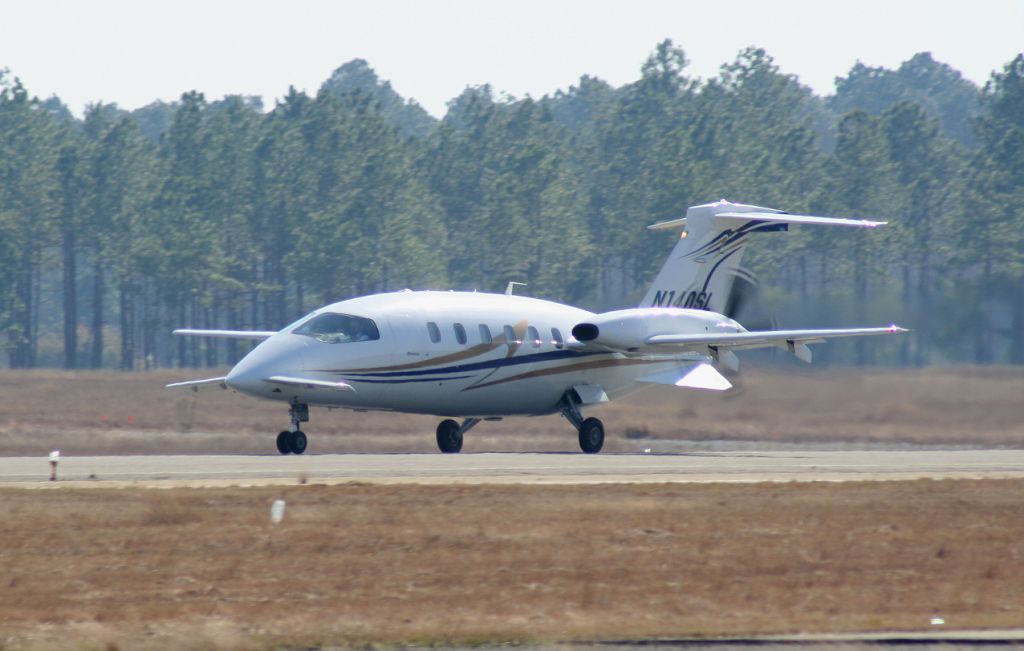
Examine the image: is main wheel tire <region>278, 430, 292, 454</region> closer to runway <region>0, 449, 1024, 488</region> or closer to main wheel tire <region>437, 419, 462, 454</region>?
runway <region>0, 449, 1024, 488</region>

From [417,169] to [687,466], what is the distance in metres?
85.5

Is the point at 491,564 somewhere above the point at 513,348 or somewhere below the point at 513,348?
below

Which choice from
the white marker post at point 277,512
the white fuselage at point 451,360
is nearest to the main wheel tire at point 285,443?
the white fuselage at point 451,360

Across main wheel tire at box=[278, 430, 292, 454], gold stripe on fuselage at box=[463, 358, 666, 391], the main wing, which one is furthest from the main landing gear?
main wheel tire at box=[278, 430, 292, 454]

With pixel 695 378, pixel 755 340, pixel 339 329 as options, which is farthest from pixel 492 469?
pixel 695 378

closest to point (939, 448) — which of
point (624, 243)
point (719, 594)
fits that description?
point (719, 594)

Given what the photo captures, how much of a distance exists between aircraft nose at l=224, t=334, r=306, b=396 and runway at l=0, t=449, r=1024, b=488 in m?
1.41

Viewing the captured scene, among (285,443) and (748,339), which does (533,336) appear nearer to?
(748,339)

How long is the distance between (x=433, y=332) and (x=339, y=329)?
87.9 inches

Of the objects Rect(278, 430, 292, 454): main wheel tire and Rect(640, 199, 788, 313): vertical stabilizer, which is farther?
Rect(640, 199, 788, 313): vertical stabilizer

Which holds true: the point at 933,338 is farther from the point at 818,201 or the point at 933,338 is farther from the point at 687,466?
the point at 818,201

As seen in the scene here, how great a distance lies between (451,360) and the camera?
34.1 meters

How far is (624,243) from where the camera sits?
326ft

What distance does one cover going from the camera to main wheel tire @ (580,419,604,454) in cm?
3703
